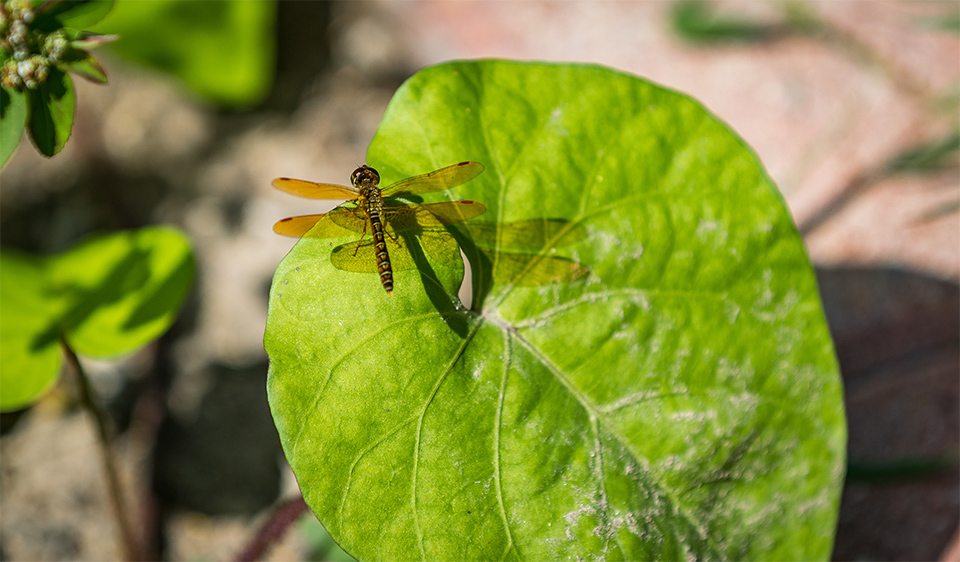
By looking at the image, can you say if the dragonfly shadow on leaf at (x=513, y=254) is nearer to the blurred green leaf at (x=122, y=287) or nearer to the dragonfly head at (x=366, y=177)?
the dragonfly head at (x=366, y=177)

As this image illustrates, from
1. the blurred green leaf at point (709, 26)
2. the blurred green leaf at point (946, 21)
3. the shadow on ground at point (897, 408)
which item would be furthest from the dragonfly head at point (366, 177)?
the blurred green leaf at point (946, 21)

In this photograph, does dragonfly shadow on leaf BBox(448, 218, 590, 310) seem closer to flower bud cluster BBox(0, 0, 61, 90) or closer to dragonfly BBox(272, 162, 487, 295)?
dragonfly BBox(272, 162, 487, 295)

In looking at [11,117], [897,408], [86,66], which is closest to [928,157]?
[897,408]

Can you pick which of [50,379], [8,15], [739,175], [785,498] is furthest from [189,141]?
[785,498]

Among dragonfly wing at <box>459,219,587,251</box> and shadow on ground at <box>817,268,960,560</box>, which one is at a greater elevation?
dragonfly wing at <box>459,219,587,251</box>

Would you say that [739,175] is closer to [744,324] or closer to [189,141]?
[744,324]

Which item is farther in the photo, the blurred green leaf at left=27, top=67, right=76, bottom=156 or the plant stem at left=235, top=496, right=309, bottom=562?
the plant stem at left=235, top=496, right=309, bottom=562

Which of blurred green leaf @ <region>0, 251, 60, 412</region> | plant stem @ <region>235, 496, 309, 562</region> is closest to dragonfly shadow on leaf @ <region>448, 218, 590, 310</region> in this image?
plant stem @ <region>235, 496, 309, 562</region>
